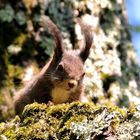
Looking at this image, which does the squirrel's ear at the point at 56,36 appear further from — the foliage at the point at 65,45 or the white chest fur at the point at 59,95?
the foliage at the point at 65,45

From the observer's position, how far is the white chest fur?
5.14 meters

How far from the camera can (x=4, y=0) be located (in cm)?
660

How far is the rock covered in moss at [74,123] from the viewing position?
3105 mm

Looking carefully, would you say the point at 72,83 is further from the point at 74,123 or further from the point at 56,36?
the point at 74,123

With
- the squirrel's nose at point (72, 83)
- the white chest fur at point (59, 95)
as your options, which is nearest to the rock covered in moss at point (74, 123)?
the white chest fur at point (59, 95)

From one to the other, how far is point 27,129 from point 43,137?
0.15 metres

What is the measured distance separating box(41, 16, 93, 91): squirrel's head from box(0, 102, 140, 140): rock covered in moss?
1736 millimetres

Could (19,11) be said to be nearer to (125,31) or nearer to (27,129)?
(125,31)

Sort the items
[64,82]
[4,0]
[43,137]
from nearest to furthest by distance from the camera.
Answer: [43,137] < [64,82] < [4,0]

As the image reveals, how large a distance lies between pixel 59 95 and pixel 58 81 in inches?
7.8

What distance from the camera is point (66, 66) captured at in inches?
214

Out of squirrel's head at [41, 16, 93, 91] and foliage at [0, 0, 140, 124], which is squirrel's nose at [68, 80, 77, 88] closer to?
squirrel's head at [41, 16, 93, 91]

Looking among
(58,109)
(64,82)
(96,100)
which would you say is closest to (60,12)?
(96,100)

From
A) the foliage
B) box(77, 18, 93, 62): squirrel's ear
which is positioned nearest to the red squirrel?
box(77, 18, 93, 62): squirrel's ear
